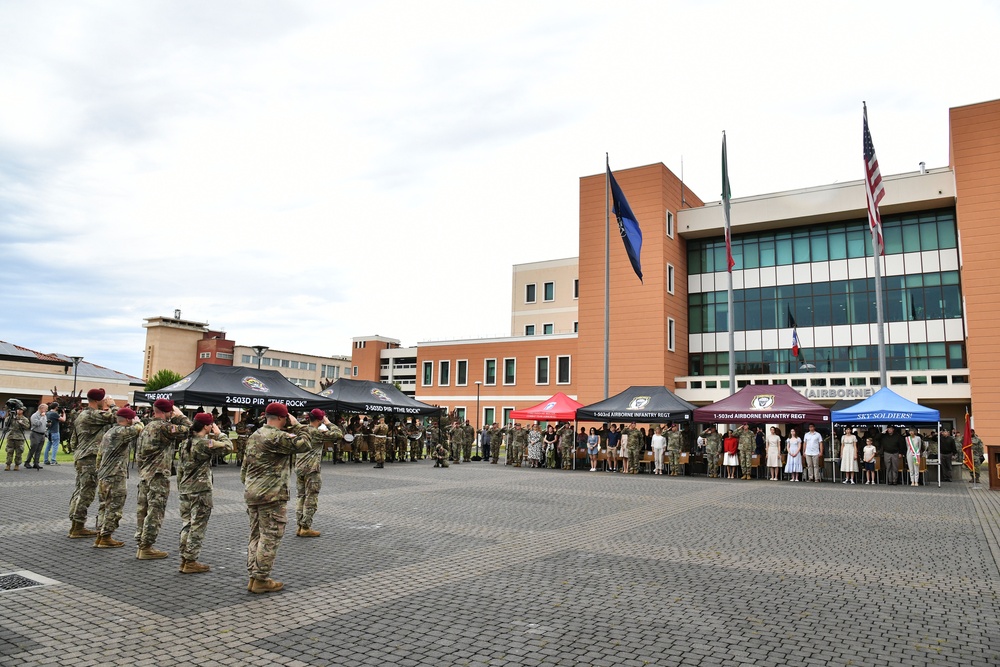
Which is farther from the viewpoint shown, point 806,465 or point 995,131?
point 995,131

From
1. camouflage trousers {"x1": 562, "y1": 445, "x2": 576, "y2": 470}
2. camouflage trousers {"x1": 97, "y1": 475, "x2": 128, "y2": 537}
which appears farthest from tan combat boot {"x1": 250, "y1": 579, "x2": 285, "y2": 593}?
camouflage trousers {"x1": 562, "y1": 445, "x2": 576, "y2": 470}

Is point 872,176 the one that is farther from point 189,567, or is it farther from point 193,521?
point 189,567

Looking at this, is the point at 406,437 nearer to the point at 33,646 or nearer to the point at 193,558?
the point at 193,558

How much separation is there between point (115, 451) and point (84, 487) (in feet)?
2.89

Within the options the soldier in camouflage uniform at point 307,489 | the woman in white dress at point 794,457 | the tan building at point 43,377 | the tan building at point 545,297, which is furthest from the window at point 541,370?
the tan building at point 43,377

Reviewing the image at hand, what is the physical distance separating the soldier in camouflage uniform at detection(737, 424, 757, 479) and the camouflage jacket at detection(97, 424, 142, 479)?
1876 cm

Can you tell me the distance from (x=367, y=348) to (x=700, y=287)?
200 feet

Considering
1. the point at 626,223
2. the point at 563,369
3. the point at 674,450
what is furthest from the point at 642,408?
the point at 563,369

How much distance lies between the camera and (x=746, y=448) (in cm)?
2275

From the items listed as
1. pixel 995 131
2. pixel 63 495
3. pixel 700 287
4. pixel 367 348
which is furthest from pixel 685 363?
pixel 367 348

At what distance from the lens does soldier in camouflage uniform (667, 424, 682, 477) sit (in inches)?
929

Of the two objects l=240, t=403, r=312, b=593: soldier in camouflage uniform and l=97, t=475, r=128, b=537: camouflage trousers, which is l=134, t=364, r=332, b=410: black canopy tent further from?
l=240, t=403, r=312, b=593: soldier in camouflage uniform

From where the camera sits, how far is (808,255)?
40781 mm

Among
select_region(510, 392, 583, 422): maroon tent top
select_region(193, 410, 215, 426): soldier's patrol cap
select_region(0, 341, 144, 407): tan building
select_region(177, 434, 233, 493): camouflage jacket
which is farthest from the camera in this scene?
select_region(0, 341, 144, 407): tan building
